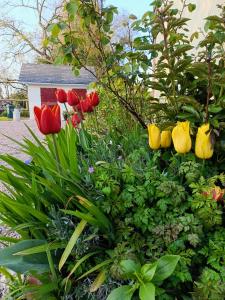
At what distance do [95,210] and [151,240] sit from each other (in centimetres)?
27

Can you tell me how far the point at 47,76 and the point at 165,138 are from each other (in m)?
21.4

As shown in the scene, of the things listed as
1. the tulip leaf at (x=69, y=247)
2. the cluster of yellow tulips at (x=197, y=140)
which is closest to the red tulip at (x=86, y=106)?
the cluster of yellow tulips at (x=197, y=140)

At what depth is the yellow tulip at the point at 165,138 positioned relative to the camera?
1485 mm

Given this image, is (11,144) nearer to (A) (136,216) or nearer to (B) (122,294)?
(A) (136,216)

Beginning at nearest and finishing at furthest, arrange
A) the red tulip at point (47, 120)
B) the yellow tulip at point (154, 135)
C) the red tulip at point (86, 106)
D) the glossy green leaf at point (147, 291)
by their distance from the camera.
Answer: the glossy green leaf at point (147, 291), the red tulip at point (47, 120), the yellow tulip at point (154, 135), the red tulip at point (86, 106)

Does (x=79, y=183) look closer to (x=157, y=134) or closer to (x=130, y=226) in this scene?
(x=130, y=226)

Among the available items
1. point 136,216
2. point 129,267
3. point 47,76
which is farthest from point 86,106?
point 47,76

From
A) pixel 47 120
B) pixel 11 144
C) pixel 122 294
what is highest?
pixel 47 120

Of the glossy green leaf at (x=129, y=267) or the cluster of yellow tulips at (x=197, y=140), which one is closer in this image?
the glossy green leaf at (x=129, y=267)

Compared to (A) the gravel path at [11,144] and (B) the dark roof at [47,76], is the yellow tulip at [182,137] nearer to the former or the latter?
(A) the gravel path at [11,144]

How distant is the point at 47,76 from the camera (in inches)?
848

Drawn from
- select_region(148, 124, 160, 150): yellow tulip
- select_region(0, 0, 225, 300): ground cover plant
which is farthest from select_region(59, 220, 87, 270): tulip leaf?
select_region(148, 124, 160, 150): yellow tulip

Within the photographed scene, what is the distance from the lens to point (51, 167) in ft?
5.07

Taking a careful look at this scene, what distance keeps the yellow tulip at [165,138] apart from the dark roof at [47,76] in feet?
62.4
